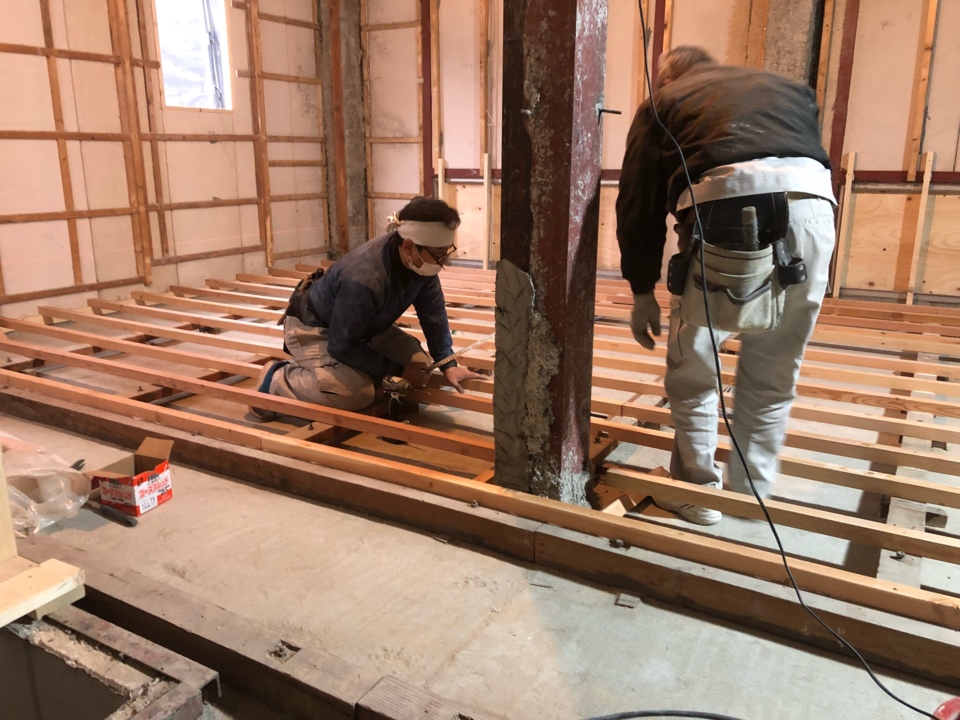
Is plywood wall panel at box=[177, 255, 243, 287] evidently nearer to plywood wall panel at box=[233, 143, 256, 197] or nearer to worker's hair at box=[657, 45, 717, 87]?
plywood wall panel at box=[233, 143, 256, 197]

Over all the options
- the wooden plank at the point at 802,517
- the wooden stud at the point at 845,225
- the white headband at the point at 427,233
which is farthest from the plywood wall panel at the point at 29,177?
the wooden stud at the point at 845,225

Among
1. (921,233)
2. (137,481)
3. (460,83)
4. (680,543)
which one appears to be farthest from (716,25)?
(137,481)

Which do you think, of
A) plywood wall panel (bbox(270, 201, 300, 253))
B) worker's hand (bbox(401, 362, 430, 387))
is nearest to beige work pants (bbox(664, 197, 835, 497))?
worker's hand (bbox(401, 362, 430, 387))

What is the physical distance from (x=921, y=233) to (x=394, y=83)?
5.05 m

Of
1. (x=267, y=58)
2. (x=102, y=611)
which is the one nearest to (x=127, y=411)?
(x=102, y=611)

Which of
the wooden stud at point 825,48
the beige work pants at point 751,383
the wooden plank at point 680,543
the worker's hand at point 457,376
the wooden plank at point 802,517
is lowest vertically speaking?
the wooden plank at point 680,543

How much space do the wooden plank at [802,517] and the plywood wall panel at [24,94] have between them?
4881 mm

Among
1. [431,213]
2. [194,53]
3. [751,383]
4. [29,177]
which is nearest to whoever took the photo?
[751,383]

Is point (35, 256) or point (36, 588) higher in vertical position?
point (35, 256)

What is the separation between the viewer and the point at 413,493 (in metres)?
2.32

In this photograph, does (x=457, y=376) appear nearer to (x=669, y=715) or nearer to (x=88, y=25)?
(x=669, y=715)

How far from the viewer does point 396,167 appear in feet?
25.4

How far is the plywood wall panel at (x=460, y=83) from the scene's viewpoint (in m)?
6.99

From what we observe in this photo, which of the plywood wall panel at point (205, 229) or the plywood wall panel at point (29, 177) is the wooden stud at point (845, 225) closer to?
the plywood wall panel at point (205, 229)
